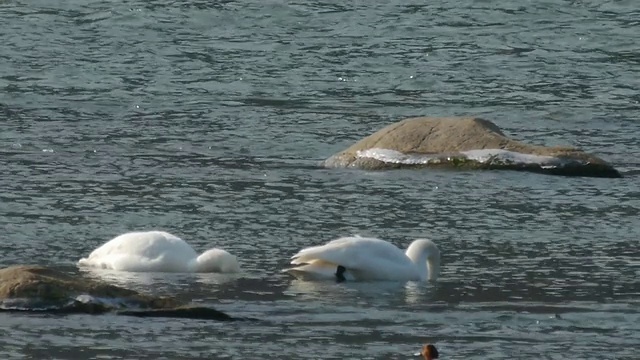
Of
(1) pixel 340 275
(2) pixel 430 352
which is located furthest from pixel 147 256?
(2) pixel 430 352

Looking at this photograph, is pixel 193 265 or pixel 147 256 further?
pixel 147 256

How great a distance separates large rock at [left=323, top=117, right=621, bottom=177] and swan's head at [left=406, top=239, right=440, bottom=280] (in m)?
4.32

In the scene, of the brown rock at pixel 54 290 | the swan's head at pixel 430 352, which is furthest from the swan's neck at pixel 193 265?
the swan's head at pixel 430 352

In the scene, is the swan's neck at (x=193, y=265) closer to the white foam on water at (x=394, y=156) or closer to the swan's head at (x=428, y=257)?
the swan's head at (x=428, y=257)

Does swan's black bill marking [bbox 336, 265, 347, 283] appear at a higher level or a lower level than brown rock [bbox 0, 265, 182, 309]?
lower

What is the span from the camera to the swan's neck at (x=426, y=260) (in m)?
11.3

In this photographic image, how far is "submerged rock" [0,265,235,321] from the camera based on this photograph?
9.47m

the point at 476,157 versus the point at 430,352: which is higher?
the point at 476,157

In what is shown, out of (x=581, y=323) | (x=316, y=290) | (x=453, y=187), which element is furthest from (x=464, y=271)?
(x=453, y=187)

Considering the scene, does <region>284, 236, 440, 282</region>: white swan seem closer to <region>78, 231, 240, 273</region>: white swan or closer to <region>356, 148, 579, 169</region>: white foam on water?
<region>78, 231, 240, 273</region>: white swan

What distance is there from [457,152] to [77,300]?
7142 mm

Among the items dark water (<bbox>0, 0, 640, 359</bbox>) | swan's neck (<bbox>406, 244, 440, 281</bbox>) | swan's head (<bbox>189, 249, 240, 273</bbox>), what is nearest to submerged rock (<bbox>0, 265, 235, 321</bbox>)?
dark water (<bbox>0, 0, 640, 359</bbox>)

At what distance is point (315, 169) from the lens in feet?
52.7

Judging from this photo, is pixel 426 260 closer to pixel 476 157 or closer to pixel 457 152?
pixel 476 157
